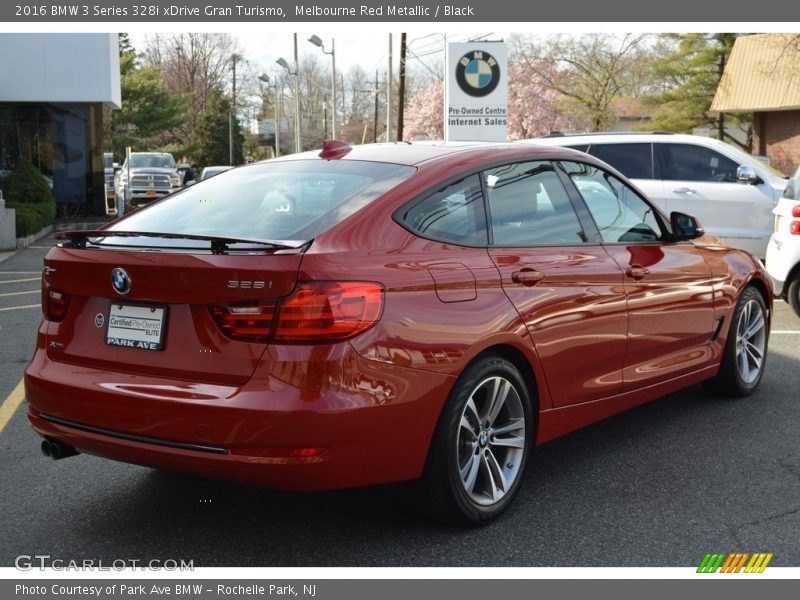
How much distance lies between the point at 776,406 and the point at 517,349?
2.81m

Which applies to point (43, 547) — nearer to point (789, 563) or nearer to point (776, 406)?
point (789, 563)

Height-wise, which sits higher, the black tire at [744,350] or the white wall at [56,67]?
the white wall at [56,67]

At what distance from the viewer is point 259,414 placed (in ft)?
11.3

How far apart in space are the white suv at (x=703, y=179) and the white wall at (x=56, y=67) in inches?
667

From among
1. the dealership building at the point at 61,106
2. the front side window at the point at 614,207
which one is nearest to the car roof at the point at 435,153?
the front side window at the point at 614,207

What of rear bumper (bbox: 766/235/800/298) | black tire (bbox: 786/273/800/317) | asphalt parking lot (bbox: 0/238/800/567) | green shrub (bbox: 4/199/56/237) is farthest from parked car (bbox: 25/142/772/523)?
green shrub (bbox: 4/199/56/237)

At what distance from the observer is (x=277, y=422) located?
11.3 ft

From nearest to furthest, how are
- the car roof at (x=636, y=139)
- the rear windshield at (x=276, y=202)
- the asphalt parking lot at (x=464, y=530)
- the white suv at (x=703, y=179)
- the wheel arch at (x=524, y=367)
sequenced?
the asphalt parking lot at (x=464, y=530) < the rear windshield at (x=276, y=202) < the wheel arch at (x=524, y=367) < the white suv at (x=703, y=179) < the car roof at (x=636, y=139)

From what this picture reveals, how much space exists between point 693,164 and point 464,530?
927cm

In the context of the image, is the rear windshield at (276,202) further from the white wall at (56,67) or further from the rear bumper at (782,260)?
the white wall at (56,67)

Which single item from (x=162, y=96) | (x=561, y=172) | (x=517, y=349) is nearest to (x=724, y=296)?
(x=561, y=172)

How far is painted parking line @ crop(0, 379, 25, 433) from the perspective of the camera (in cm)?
592

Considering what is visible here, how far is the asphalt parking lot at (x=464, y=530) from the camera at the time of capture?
12.6 ft

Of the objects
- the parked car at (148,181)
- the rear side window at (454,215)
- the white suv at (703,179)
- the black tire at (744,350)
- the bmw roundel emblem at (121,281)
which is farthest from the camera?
the parked car at (148,181)
